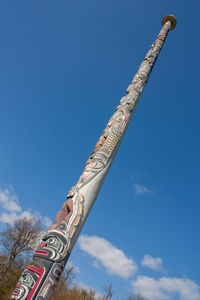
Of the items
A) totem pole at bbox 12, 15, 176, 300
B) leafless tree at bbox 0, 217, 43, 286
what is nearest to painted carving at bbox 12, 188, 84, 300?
totem pole at bbox 12, 15, 176, 300

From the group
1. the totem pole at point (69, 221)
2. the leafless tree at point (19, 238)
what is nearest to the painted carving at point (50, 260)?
the totem pole at point (69, 221)

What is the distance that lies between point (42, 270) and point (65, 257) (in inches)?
13.9

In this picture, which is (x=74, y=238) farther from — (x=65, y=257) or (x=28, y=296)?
(x=28, y=296)

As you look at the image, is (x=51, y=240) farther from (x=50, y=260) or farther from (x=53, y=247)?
(x=50, y=260)

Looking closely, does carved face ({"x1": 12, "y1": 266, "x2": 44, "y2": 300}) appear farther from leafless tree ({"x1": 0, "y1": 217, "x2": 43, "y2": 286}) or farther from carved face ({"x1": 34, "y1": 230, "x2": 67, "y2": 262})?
leafless tree ({"x1": 0, "y1": 217, "x2": 43, "y2": 286})

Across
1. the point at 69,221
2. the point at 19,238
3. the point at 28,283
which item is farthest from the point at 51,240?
the point at 19,238

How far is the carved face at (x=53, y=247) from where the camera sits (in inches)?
104

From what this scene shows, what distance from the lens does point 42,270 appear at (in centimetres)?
250

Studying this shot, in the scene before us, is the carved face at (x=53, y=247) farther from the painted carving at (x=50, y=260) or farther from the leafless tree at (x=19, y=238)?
the leafless tree at (x=19, y=238)

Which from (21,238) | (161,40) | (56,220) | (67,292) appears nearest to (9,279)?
(21,238)

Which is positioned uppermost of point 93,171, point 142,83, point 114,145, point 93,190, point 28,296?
point 142,83

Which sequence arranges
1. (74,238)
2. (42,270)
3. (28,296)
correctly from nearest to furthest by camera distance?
(28,296), (42,270), (74,238)

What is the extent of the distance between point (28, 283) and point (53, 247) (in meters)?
0.47

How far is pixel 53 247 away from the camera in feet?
8.92
